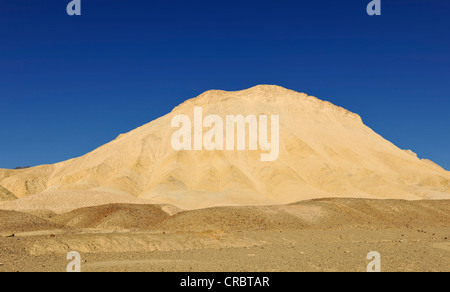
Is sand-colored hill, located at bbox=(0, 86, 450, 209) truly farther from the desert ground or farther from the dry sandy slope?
the desert ground

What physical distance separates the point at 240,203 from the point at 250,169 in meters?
18.0

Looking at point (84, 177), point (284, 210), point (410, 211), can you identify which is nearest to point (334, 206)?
point (284, 210)

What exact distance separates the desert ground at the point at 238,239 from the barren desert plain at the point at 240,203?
0.33ft

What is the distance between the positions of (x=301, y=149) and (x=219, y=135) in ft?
54.1

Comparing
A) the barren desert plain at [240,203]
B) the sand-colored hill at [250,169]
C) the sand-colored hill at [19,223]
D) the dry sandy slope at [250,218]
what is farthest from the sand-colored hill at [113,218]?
the sand-colored hill at [250,169]

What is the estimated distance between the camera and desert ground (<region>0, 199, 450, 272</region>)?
17.9 meters

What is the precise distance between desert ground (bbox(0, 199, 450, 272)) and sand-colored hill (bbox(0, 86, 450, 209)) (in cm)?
2174

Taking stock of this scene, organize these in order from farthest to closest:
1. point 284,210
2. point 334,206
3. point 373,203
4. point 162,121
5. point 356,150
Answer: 1. point 162,121
2. point 356,150
3. point 373,203
4. point 334,206
5. point 284,210

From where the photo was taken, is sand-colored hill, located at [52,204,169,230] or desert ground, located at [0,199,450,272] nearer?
desert ground, located at [0,199,450,272]

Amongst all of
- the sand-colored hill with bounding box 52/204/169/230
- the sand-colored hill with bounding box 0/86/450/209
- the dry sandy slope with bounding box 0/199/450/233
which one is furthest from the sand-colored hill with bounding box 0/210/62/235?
the sand-colored hill with bounding box 0/86/450/209

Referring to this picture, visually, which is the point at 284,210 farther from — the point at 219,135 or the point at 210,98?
the point at 210,98

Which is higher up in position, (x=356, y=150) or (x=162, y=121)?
(x=162, y=121)
